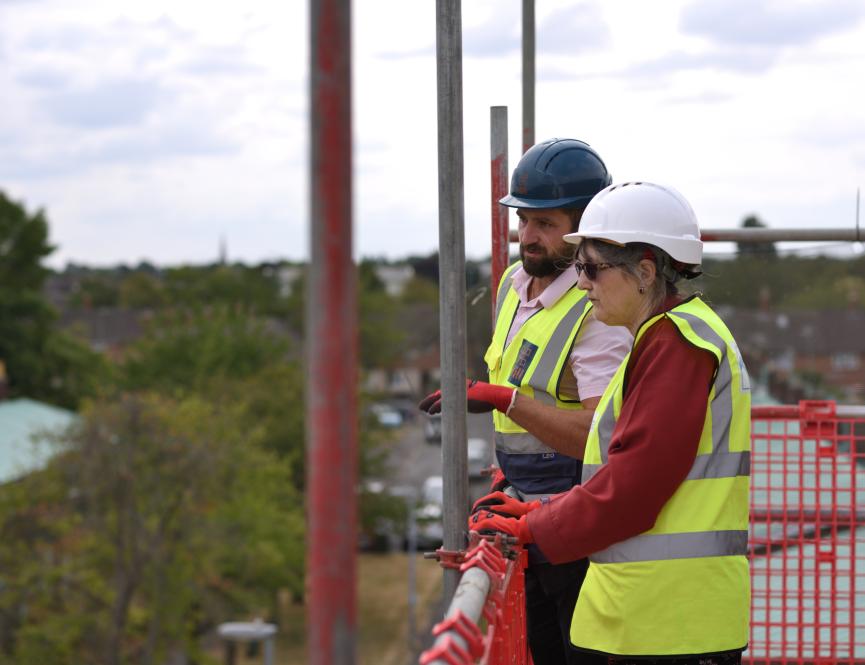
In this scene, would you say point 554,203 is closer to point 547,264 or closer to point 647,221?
point 547,264

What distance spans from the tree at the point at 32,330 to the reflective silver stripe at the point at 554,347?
1843 inches

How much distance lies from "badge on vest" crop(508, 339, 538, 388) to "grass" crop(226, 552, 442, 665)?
3213 centimetres

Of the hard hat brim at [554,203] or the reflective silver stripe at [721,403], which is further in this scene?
the hard hat brim at [554,203]

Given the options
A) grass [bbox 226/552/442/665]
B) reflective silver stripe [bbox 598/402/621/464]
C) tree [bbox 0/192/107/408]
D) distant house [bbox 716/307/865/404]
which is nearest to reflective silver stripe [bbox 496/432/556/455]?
reflective silver stripe [bbox 598/402/621/464]

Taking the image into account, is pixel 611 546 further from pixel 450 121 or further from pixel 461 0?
pixel 461 0

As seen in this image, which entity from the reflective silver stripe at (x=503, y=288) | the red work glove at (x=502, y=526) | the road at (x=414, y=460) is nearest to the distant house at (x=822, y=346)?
the road at (x=414, y=460)

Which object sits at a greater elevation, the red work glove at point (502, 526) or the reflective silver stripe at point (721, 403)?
the reflective silver stripe at point (721, 403)

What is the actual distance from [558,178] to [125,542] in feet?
89.0

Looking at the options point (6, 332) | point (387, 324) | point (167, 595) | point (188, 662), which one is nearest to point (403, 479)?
point (387, 324)

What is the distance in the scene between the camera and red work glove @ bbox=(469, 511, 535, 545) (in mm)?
3148

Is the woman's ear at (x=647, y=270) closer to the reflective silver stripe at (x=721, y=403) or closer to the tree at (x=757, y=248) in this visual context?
the reflective silver stripe at (x=721, y=403)

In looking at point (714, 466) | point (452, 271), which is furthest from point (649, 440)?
point (452, 271)

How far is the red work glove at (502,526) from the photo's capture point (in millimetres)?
3148

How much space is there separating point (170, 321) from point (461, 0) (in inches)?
2121
